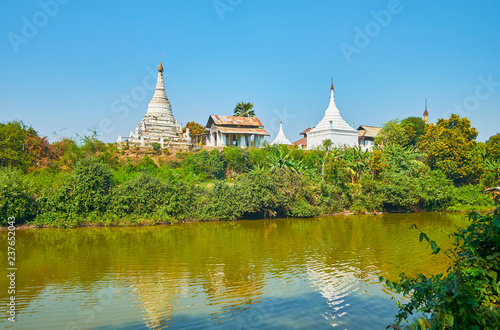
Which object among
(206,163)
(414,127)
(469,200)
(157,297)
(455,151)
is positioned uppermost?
(414,127)

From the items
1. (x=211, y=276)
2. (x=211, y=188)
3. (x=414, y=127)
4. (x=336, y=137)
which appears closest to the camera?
(x=211, y=276)

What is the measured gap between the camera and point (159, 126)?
95.1 ft

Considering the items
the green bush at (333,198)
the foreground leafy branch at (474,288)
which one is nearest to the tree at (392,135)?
the green bush at (333,198)

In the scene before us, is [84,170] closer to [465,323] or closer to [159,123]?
[159,123]

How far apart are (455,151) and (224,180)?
17.0 metres

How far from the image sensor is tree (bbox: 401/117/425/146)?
37556 millimetres

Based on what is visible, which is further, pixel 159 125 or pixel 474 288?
pixel 159 125

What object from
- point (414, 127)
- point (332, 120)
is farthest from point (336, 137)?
point (414, 127)

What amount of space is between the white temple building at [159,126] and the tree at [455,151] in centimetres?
1851

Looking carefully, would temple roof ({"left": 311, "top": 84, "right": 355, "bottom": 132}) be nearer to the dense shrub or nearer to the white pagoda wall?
the white pagoda wall

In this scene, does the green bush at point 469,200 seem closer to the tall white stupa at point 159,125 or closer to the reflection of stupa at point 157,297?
the tall white stupa at point 159,125

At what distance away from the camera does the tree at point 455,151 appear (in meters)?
26.0

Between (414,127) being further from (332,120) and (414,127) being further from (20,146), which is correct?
(20,146)

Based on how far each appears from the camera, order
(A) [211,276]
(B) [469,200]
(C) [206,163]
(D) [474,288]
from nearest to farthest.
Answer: (D) [474,288] < (A) [211,276] < (B) [469,200] < (C) [206,163]
